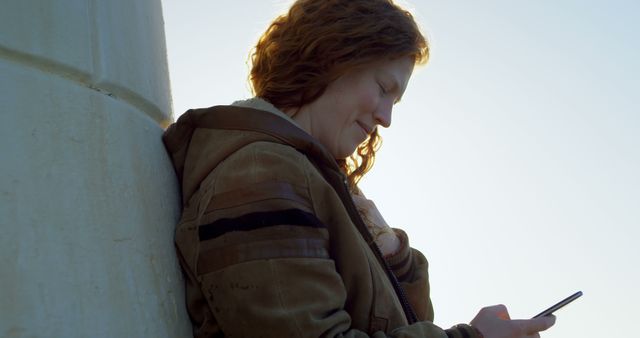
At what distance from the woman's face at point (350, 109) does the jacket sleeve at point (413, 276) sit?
0.46 metres

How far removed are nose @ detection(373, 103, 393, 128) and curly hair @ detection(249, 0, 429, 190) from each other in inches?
4.9

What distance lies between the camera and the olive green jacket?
6.07 feet

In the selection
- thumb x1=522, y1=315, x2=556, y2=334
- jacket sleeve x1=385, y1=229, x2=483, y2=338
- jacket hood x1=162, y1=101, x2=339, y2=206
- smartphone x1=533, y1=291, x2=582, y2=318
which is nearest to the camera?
jacket hood x1=162, y1=101, x2=339, y2=206

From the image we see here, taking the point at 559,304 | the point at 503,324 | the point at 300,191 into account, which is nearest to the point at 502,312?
the point at 503,324

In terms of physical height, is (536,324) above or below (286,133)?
below

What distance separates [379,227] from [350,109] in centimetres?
49

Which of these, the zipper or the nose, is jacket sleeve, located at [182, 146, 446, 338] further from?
the nose

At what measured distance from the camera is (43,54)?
1750mm

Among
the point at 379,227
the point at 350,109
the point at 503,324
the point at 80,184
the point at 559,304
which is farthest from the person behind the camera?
the point at 379,227

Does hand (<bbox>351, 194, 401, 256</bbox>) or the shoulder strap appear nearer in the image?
the shoulder strap

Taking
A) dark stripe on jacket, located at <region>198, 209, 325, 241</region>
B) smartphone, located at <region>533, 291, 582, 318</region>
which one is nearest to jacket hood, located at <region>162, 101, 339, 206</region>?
dark stripe on jacket, located at <region>198, 209, 325, 241</region>

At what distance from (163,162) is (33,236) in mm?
553

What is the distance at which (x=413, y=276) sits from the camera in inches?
110

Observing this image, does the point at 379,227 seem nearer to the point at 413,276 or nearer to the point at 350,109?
the point at 413,276
